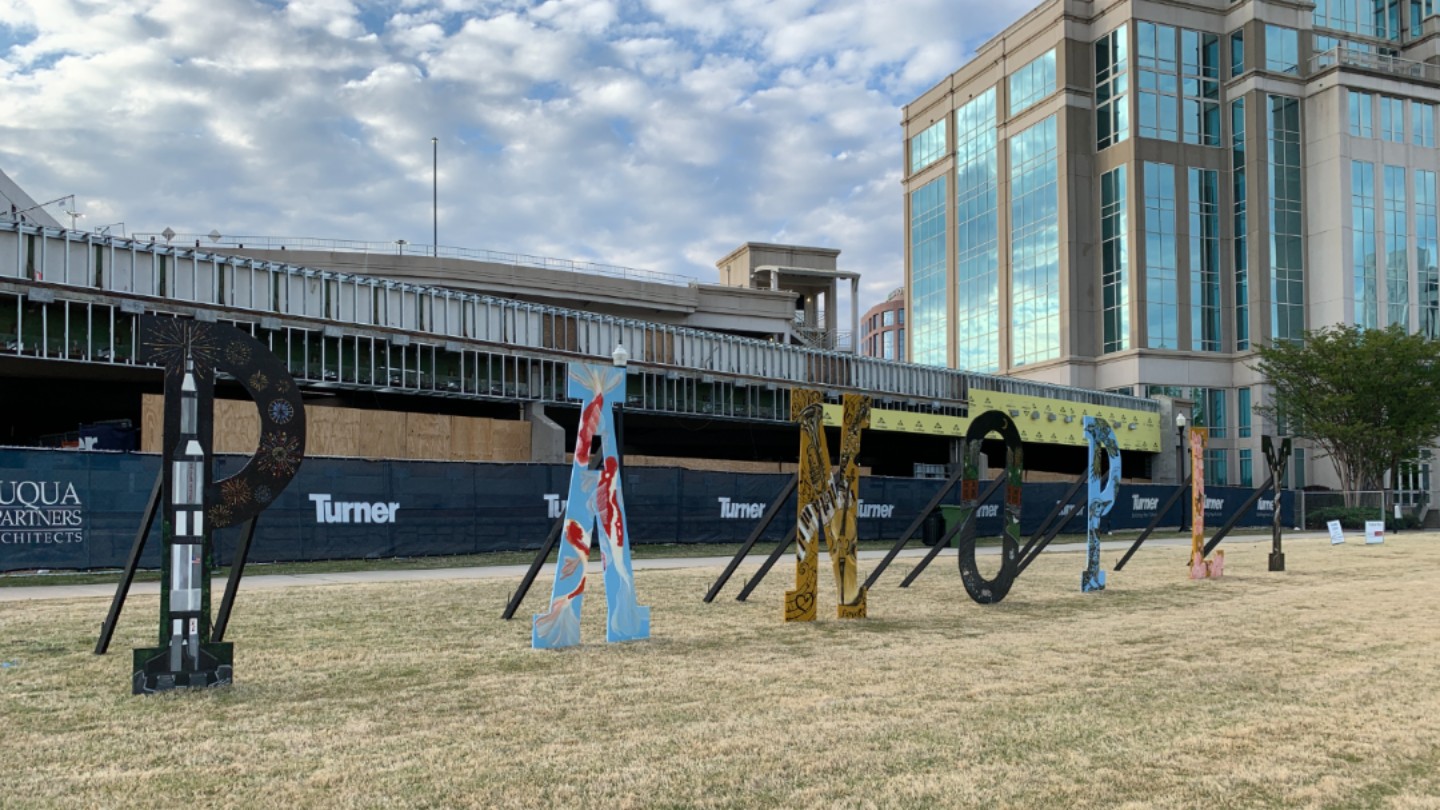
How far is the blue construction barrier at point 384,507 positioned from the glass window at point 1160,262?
3557 centimetres

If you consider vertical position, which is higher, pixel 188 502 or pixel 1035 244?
pixel 1035 244

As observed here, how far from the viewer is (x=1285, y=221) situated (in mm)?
61156

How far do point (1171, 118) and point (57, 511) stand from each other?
59.4m

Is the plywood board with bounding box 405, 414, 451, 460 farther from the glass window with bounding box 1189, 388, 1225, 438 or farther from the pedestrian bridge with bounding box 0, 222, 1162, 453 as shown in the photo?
the glass window with bounding box 1189, 388, 1225, 438

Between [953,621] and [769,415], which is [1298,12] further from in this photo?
[953,621]

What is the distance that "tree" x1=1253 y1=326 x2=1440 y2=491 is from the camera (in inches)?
1970

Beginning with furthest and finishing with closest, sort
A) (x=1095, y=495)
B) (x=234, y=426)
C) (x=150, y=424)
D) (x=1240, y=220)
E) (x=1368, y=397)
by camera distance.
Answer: (x=1240, y=220) → (x=1368, y=397) → (x=234, y=426) → (x=150, y=424) → (x=1095, y=495)

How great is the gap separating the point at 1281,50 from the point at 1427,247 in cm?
1348

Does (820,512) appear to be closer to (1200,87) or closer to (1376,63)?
(1200,87)

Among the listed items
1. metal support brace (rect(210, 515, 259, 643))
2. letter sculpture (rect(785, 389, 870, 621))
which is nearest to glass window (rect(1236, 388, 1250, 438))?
letter sculpture (rect(785, 389, 870, 621))

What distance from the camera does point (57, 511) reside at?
1678 centimetres

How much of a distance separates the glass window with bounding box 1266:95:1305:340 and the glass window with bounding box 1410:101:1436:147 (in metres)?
6.58

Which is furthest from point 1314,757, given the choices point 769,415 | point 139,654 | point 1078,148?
point 1078,148

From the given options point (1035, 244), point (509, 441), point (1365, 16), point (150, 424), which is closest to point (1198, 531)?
point (509, 441)
